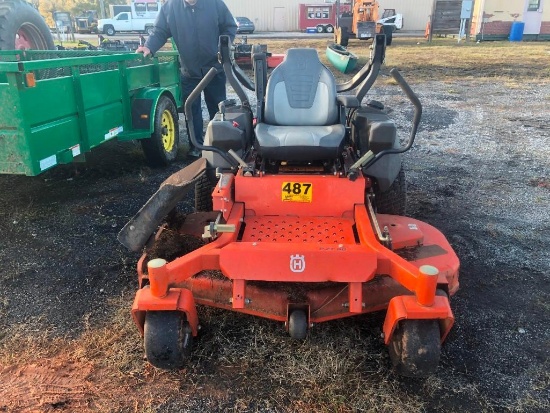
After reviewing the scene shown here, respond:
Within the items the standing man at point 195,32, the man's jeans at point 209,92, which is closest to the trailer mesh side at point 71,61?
the standing man at point 195,32

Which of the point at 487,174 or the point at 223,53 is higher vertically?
the point at 223,53

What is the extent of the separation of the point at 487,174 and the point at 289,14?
3399cm

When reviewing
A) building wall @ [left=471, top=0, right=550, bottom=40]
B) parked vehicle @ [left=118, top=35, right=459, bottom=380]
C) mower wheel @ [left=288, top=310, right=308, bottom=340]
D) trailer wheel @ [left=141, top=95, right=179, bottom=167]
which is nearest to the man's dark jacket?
trailer wheel @ [left=141, top=95, right=179, bottom=167]

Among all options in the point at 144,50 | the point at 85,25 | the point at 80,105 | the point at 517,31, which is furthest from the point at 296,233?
the point at 85,25

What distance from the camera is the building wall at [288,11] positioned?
118 feet

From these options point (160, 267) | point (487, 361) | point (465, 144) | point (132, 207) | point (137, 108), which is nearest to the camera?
point (160, 267)

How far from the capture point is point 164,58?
245 inches

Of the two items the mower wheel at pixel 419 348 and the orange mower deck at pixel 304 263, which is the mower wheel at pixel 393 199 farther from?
the mower wheel at pixel 419 348

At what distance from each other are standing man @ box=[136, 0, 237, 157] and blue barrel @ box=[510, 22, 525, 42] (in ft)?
66.8

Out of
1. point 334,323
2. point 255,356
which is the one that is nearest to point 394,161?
point 334,323

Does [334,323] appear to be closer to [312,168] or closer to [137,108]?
[312,168]

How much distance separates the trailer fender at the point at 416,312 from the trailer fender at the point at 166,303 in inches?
38.1

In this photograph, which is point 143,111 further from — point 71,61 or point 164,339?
point 164,339

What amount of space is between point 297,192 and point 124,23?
109ft
